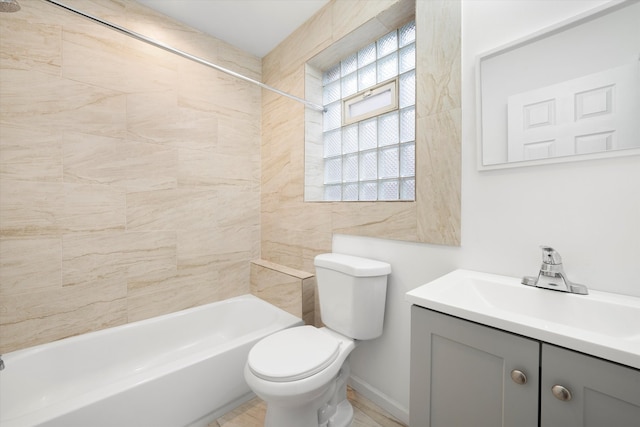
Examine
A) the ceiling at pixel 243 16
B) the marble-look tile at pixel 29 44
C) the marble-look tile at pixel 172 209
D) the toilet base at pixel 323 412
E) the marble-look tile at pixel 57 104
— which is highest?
the ceiling at pixel 243 16

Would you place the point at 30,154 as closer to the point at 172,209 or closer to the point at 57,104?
the point at 57,104

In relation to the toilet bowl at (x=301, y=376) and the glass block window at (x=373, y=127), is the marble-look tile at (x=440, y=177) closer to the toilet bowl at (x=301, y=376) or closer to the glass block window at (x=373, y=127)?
the glass block window at (x=373, y=127)

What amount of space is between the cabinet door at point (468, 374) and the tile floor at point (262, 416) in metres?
0.65

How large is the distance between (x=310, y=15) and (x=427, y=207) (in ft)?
5.20

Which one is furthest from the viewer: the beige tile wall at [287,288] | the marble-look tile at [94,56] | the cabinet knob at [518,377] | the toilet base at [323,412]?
the beige tile wall at [287,288]

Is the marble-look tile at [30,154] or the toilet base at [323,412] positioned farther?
the marble-look tile at [30,154]

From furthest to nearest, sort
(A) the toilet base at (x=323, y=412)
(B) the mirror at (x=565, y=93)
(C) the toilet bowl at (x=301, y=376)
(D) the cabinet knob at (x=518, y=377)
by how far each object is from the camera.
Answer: (A) the toilet base at (x=323, y=412), (C) the toilet bowl at (x=301, y=376), (B) the mirror at (x=565, y=93), (D) the cabinet knob at (x=518, y=377)

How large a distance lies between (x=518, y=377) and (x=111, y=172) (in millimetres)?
2146

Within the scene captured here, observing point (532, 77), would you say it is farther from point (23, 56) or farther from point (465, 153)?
point (23, 56)

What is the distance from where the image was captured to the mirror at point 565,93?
0.82 meters

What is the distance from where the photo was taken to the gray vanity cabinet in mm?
550

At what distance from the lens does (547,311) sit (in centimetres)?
87

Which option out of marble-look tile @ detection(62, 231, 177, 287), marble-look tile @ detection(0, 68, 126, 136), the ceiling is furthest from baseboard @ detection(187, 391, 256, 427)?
the ceiling

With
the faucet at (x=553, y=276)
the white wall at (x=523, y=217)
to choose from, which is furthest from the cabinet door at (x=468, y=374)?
the white wall at (x=523, y=217)
